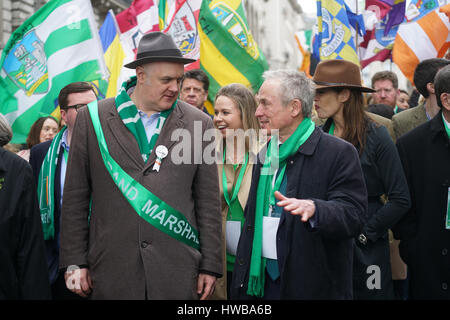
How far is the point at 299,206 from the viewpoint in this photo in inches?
102

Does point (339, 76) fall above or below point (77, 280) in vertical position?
above

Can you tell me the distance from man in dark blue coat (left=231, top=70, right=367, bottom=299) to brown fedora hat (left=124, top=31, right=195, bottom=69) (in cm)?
58

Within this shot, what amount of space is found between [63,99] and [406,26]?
4467mm

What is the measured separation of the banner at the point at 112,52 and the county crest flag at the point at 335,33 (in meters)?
2.61

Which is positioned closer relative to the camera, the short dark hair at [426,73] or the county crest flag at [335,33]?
the short dark hair at [426,73]

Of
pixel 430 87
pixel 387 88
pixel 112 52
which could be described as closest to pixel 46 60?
pixel 112 52

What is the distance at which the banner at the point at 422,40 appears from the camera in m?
6.29

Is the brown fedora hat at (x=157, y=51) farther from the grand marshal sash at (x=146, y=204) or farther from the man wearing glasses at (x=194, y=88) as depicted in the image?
the man wearing glasses at (x=194, y=88)

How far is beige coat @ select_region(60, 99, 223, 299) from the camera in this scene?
2.76m

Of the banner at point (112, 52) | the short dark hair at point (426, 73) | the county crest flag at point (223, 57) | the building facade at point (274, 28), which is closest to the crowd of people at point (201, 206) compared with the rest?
the short dark hair at point (426, 73)

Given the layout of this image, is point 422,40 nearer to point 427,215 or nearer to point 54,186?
point 427,215

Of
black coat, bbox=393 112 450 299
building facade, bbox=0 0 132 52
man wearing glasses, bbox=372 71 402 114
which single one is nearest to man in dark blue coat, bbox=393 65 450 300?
black coat, bbox=393 112 450 299

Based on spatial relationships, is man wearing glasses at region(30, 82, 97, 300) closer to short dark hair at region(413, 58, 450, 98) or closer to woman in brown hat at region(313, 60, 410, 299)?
woman in brown hat at region(313, 60, 410, 299)

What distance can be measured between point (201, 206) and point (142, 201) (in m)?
0.38
